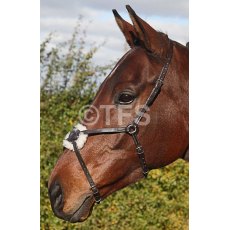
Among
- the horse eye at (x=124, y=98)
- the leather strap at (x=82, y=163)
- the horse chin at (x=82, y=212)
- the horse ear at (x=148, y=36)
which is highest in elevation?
the horse ear at (x=148, y=36)

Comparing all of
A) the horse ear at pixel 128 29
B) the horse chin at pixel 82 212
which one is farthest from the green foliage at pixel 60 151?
the horse chin at pixel 82 212

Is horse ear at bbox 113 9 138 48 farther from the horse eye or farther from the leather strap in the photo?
the leather strap

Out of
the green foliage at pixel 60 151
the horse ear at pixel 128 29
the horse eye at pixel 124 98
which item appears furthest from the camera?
the green foliage at pixel 60 151

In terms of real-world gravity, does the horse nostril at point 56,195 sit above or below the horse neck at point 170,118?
below

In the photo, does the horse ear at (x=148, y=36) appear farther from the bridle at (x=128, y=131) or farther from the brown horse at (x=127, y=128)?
the bridle at (x=128, y=131)

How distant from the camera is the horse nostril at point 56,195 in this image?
2.28 m

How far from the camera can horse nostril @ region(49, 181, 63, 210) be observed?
228 cm

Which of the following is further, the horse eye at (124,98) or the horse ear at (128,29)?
the horse ear at (128,29)

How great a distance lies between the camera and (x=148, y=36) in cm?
231

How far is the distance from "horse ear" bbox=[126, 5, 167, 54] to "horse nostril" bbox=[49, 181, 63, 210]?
2.47 feet

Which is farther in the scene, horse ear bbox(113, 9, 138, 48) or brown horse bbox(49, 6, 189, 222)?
horse ear bbox(113, 9, 138, 48)

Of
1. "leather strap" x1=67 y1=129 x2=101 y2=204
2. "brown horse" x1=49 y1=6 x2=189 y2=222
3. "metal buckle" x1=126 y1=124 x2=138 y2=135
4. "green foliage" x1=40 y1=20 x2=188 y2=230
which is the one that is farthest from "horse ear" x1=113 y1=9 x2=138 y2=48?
"green foliage" x1=40 y1=20 x2=188 y2=230

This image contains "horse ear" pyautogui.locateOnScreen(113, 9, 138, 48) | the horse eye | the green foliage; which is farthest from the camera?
the green foliage
